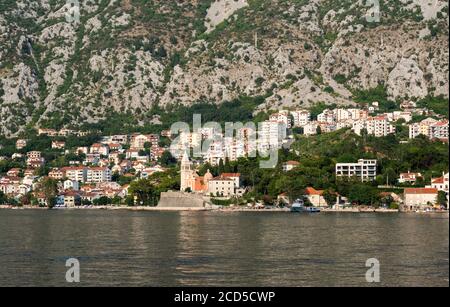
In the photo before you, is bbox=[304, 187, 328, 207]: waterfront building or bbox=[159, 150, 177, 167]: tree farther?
bbox=[159, 150, 177, 167]: tree

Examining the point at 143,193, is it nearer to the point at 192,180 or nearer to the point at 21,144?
the point at 192,180

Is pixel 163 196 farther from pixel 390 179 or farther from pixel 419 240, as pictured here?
pixel 419 240

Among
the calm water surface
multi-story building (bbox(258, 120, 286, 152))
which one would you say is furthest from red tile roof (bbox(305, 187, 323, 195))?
the calm water surface

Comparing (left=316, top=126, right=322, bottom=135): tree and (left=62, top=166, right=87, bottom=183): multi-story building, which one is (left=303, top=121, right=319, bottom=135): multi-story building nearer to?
(left=316, top=126, right=322, bottom=135): tree

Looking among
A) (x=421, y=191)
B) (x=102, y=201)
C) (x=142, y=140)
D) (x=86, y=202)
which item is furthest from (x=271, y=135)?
(x=421, y=191)

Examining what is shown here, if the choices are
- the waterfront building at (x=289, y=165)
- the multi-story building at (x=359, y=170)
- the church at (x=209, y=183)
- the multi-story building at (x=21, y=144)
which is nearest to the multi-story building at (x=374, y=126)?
the multi-story building at (x=359, y=170)

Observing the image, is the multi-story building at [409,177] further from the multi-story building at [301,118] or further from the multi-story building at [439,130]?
the multi-story building at [301,118]

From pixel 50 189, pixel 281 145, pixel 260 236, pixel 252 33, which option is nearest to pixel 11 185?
pixel 50 189
